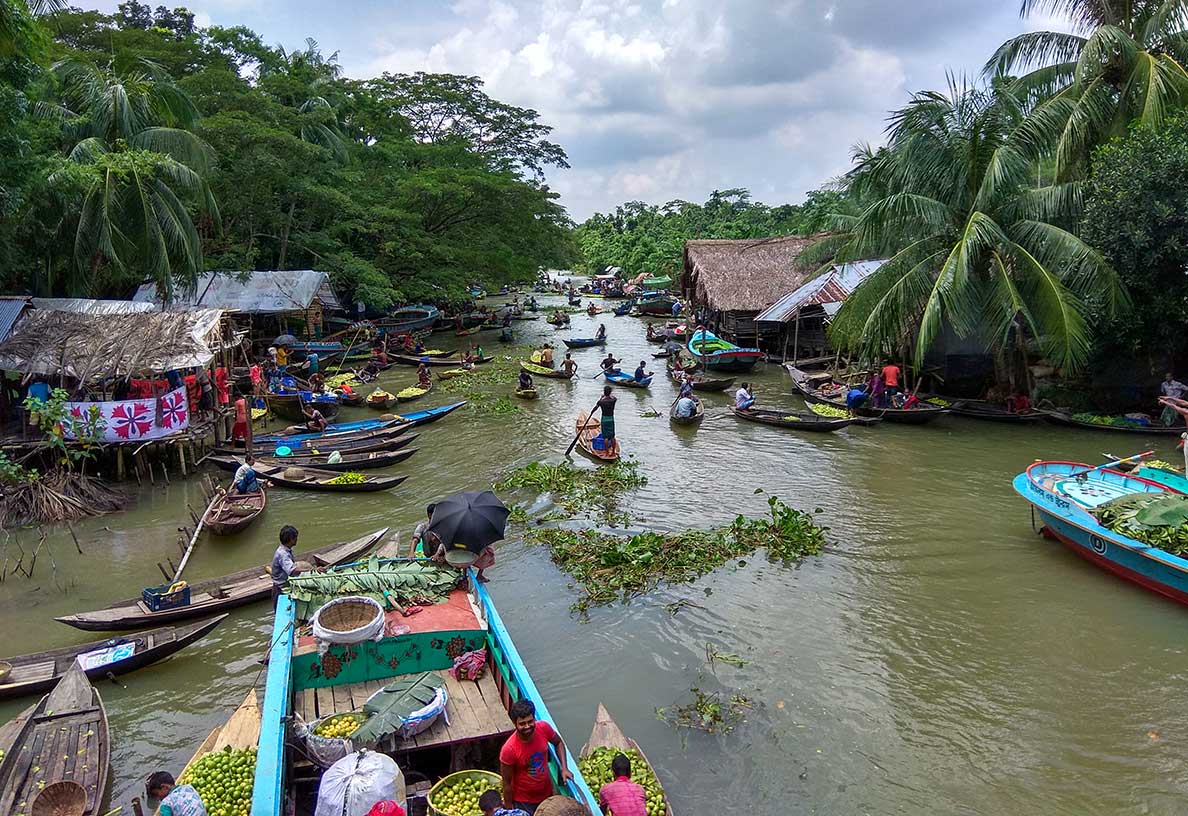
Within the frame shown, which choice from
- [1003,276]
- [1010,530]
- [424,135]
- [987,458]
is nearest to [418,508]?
[1010,530]

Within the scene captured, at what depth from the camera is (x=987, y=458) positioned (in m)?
16.7

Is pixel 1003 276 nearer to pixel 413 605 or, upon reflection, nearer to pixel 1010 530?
pixel 1010 530

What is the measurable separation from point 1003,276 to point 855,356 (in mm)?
9020

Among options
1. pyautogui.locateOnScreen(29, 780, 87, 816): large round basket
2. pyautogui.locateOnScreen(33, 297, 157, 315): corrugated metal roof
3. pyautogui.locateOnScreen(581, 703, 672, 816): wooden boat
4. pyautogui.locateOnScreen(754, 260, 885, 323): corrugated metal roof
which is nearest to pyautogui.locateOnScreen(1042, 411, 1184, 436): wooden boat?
pyautogui.locateOnScreen(754, 260, 885, 323): corrugated metal roof

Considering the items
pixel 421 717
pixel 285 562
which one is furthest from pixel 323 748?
pixel 285 562

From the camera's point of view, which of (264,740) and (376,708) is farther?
(376,708)

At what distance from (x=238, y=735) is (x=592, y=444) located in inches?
436

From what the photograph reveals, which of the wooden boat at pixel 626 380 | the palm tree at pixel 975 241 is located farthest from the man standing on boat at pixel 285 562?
the wooden boat at pixel 626 380

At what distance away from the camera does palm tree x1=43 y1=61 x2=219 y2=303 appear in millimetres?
16984

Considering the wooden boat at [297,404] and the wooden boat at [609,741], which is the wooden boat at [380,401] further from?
the wooden boat at [609,741]

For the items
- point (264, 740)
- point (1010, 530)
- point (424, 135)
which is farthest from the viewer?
point (424, 135)

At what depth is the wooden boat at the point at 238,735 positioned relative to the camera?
6398 millimetres

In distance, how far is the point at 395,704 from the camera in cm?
582

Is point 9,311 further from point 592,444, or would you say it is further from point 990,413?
point 990,413
